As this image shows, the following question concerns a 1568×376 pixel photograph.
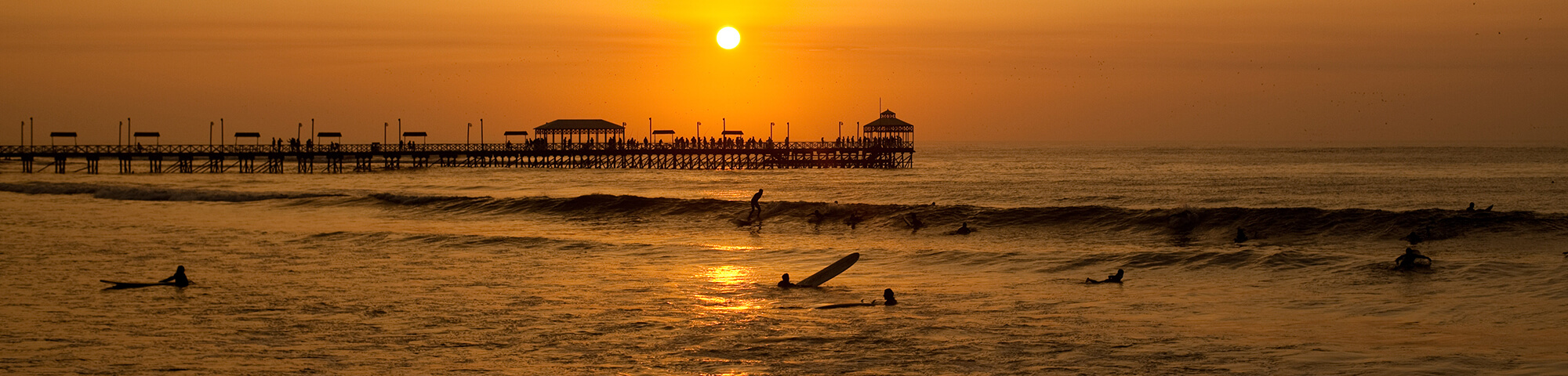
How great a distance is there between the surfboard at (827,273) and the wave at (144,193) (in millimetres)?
31543

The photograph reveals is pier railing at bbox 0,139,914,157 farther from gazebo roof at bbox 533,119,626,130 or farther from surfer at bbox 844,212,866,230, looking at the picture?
surfer at bbox 844,212,866,230

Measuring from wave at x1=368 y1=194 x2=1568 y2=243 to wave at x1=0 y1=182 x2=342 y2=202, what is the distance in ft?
33.4

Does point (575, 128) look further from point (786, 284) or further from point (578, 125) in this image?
point (786, 284)

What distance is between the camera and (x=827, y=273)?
16969 millimetres

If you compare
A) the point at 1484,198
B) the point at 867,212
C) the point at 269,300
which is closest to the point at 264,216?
the point at 867,212

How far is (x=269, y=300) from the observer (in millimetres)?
15102

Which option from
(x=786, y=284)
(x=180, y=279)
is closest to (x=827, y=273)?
(x=786, y=284)

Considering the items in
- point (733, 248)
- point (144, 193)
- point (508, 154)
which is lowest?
point (733, 248)

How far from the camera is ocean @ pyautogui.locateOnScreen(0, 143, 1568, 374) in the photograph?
37.2ft

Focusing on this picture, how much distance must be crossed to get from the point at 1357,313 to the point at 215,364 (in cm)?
1219

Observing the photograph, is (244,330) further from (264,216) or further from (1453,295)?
(264,216)

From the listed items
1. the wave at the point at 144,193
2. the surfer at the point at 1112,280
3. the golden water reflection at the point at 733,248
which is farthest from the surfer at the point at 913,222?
the wave at the point at 144,193

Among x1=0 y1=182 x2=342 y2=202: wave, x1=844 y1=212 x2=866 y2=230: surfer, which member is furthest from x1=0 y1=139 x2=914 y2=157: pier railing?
x1=844 y1=212 x2=866 y2=230: surfer

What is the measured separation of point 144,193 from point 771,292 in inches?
1517
